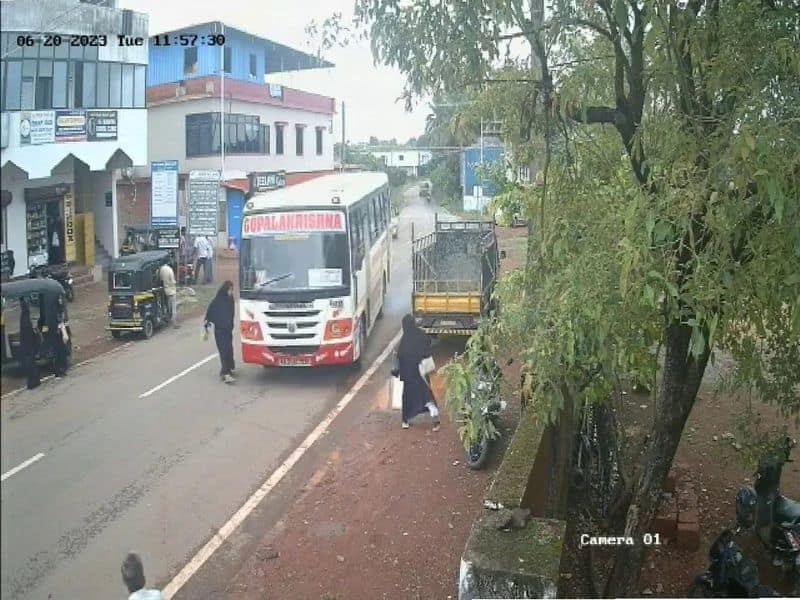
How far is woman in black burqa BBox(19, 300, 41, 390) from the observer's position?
2707 mm

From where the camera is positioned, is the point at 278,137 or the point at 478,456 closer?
the point at 278,137

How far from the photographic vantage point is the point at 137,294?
4.62 meters

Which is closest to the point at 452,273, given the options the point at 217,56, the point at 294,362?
the point at 294,362

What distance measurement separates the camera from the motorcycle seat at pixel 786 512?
14.2 ft

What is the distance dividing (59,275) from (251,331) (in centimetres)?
308

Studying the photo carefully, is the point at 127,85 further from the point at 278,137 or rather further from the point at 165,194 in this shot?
the point at 278,137

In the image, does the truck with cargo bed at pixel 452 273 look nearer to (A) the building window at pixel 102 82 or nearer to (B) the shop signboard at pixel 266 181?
(B) the shop signboard at pixel 266 181

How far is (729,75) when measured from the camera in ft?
9.31

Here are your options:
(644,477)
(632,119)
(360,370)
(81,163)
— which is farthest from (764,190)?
(360,370)

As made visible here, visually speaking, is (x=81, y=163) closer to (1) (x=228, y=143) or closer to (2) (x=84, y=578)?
(1) (x=228, y=143)

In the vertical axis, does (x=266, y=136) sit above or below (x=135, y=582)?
above

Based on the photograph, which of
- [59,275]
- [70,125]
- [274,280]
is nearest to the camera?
[70,125]

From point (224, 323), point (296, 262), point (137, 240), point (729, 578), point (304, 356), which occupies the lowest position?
point (729, 578)

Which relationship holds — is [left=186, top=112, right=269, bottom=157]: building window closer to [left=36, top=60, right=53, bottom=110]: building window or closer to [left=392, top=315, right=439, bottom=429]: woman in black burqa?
[left=36, top=60, right=53, bottom=110]: building window
